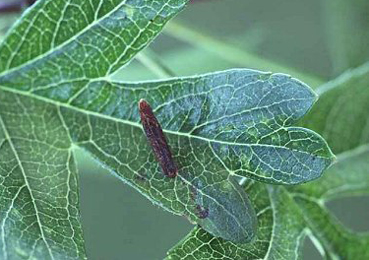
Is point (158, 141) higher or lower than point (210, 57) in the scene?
lower

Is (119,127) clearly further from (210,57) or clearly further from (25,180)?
(210,57)

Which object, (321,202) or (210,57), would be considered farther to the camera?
(210,57)

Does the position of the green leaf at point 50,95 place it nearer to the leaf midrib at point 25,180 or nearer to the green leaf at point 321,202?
the leaf midrib at point 25,180

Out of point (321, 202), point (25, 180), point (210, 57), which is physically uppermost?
point (210, 57)

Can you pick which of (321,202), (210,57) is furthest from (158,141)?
(210,57)

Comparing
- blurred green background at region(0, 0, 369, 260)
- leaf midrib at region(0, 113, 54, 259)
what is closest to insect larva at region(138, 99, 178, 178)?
leaf midrib at region(0, 113, 54, 259)

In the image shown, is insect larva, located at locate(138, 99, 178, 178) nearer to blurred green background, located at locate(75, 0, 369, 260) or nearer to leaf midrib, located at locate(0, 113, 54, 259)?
leaf midrib, located at locate(0, 113, 54, 259)

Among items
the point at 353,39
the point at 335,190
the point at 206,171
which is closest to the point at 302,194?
the point at 335,190

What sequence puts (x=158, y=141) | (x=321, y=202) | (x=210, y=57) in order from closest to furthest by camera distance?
(x=158, y=141)
(x=321, y=202)
(x=210, y=57)
